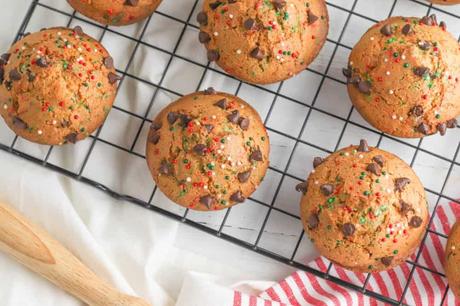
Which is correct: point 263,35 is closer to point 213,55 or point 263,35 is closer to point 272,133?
point 213,55

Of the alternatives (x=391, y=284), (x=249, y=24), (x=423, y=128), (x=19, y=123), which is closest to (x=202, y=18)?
(x=249, y=24)

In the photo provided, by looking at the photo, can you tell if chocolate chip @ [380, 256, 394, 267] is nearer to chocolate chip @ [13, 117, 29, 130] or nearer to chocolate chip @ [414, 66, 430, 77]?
chocolate chip @ [414, 66, 430, 77]

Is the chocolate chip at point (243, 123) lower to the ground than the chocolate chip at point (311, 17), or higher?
lower

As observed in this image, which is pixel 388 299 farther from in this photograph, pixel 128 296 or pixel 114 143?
pixel 114 143

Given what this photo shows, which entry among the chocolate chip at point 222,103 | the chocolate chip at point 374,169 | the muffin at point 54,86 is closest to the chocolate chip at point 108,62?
the muffin at point 54,86

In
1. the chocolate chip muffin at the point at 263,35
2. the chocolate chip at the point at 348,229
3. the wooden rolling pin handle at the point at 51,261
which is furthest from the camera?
the wooden rolling pin handle at the point at 51,261

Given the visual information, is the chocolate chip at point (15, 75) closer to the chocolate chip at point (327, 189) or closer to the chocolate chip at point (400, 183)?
the chocolate chip at point (327, 189)

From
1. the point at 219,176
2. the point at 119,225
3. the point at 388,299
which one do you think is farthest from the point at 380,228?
the point at 119,225

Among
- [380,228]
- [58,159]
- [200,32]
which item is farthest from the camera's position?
[58,159]
